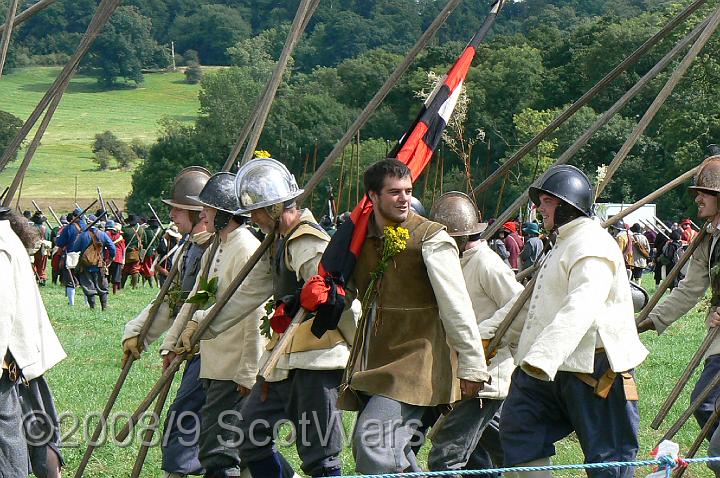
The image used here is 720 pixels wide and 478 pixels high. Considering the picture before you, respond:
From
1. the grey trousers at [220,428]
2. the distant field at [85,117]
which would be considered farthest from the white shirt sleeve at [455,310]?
the distant field at [85,117]

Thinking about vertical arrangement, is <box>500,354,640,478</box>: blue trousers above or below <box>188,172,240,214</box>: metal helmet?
below

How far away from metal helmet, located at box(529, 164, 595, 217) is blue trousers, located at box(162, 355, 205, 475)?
233 centimetres

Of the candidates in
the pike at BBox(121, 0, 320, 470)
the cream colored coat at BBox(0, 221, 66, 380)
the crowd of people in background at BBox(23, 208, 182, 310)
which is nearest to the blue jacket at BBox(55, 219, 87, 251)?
the crowd of people in background at BBox(23, 208, 182, 310)

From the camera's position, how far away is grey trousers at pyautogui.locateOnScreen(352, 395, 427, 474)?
561 centimetres

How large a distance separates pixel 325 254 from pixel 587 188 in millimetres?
1245

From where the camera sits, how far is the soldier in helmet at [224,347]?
6.79 metres

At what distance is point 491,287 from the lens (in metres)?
6.91

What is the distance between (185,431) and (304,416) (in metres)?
1.11

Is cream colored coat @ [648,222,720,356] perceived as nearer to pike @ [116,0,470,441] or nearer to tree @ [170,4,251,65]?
pike @ [116,0,470,441]

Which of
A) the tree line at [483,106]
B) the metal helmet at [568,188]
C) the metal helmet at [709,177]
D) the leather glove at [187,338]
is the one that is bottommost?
the tree line at [483,106]

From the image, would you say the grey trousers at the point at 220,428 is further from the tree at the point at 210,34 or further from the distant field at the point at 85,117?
the tree at the point at 210,34

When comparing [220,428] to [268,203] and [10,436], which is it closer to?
[10,436]

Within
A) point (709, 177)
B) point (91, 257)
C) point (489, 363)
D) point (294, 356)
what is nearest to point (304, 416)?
point (294, 356)

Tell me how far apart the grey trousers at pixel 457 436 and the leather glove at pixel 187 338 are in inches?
51.8
